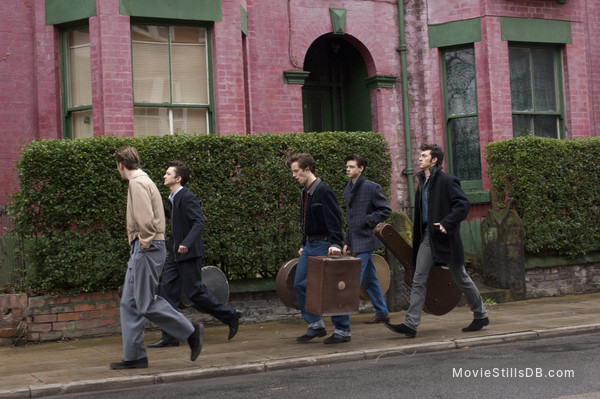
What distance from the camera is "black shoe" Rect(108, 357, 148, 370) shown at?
7438 mm

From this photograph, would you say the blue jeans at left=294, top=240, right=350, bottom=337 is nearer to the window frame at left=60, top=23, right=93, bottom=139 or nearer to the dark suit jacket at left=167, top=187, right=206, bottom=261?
the dark suit jacket at left=167, top=187, right=206, bottom=261

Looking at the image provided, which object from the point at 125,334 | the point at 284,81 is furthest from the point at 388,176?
the point at 125,334

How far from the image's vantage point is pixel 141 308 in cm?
735

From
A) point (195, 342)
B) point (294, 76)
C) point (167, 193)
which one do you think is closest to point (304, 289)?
point (195, 342)

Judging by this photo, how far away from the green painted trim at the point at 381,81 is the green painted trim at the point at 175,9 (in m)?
3.82

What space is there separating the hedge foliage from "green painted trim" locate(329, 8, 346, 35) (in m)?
3.88

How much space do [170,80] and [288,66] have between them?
275 cm

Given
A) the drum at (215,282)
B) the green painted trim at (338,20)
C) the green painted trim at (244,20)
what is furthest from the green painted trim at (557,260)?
the green painted trim at (244,20)

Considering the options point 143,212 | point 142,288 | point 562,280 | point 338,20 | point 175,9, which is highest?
point 338,20

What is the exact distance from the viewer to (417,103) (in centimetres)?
1534

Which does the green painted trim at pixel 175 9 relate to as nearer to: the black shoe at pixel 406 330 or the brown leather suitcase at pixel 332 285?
the brown leather suitcase at pixel 332 285

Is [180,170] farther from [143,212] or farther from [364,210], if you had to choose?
[364,210]

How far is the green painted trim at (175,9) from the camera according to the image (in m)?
11.9

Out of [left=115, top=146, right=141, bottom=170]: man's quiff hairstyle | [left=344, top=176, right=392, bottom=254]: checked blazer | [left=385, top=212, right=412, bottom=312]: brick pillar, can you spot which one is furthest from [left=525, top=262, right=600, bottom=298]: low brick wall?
[left=115, top=146, right=141, bottom=170]: man's quiff hairstyle
